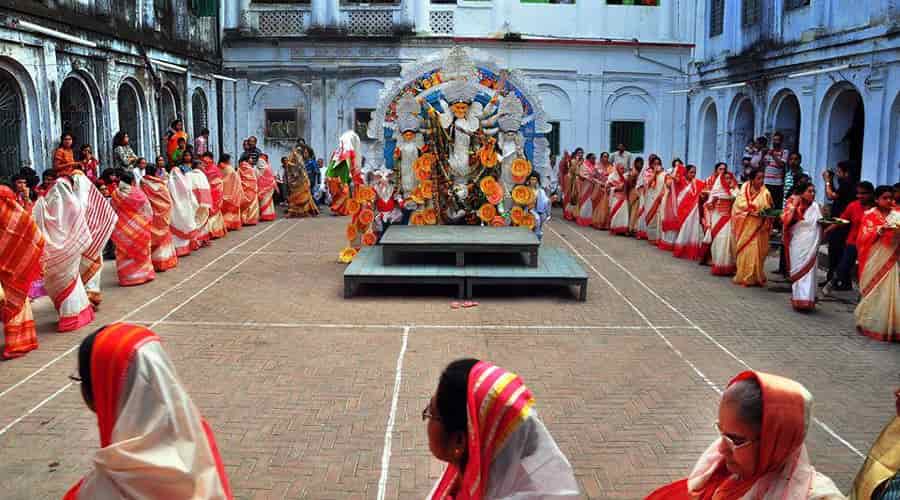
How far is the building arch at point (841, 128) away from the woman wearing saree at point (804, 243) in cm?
772

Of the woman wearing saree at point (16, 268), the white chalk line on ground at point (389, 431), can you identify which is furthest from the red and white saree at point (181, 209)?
the white chalk line on ground at point (389, 431)

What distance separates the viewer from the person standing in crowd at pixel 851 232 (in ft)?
31.5

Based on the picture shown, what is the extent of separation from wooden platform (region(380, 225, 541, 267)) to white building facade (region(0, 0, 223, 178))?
6.73 m

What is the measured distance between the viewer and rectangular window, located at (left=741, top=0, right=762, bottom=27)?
19.1 meters

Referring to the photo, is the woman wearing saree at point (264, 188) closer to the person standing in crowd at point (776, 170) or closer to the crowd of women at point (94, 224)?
the crowd of women at point (94, 224)

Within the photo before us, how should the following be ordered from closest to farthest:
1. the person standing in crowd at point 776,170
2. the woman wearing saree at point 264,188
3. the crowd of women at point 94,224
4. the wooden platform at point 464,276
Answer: the crowd of women at point 94,224
the wooden platform at point 464,276
the person standing in crowd at point 776,170
the woman wearing saree at point 264,188

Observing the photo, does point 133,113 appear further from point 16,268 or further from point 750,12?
point 750,12

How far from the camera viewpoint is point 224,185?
629 inches

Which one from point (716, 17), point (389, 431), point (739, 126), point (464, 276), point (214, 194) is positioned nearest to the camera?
point (389, 431)

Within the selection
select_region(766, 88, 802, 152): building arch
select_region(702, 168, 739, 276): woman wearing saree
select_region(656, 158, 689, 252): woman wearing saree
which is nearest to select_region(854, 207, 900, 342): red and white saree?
select_region(702, 168, 739, 276): woman wearing saree

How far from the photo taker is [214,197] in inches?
579

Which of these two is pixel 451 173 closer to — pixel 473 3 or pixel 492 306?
pixel 492 306

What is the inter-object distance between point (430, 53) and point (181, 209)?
12.2m

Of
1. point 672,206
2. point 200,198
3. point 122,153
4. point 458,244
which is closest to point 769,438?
point 458,244
